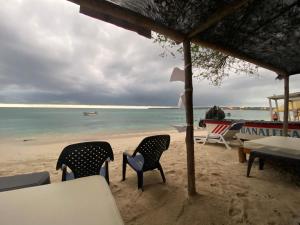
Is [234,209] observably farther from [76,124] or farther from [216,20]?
[76,124]

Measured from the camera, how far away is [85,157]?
2635 mm

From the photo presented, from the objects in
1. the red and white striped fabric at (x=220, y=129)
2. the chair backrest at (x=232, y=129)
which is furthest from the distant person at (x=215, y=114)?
the chair backrest at (x=232, y=129)

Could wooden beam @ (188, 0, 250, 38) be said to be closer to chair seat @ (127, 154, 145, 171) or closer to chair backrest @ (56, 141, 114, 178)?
chair backrest @ (56, 141, 114, 178)

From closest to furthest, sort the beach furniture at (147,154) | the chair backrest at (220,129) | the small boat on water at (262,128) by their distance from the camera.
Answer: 1. the beach furniture at (147,154)
2. the small boat on water at (262,128)
3. the chair backrest at (220,129)

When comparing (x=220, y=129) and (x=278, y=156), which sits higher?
(x=220, y=129)

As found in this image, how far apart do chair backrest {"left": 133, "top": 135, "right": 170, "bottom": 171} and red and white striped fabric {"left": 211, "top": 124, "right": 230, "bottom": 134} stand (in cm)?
446

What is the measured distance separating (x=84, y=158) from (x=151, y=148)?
115 centimetres

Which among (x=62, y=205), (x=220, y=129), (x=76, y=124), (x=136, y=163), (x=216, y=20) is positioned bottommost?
(x=76, y=124)

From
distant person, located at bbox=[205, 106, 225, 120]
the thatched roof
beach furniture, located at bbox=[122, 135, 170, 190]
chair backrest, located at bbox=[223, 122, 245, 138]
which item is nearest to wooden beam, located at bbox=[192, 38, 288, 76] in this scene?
the thatched roof

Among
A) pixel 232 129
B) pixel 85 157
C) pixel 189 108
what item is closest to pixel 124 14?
pixel 189 108

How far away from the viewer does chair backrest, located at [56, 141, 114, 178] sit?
250cm

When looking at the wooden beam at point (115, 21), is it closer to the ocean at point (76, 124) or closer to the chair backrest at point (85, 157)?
the chair backrest at point (85, 157)

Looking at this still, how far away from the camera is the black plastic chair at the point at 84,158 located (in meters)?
2.49

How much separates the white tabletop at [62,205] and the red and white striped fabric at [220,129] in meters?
6.49
